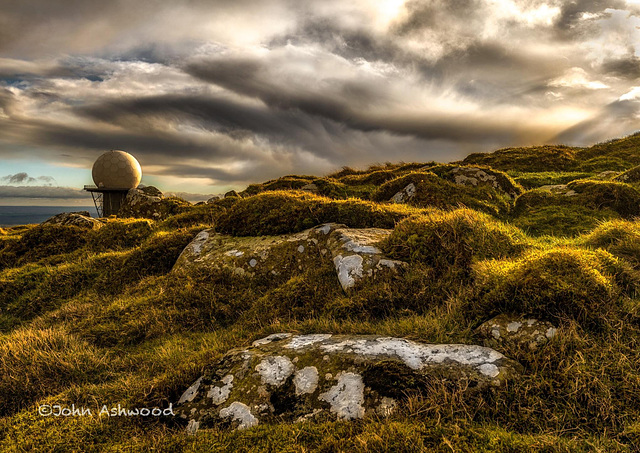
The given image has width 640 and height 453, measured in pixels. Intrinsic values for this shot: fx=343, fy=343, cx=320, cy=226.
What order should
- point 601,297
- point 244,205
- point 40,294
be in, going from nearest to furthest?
point 601,297
point 40,294
point 244,205

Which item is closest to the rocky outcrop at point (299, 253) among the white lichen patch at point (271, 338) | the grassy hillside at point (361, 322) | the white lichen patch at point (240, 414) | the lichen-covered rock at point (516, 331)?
the grassy hillside at point (361, 322)

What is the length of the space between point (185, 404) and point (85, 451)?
100cm

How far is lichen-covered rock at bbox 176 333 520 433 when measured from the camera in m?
3.71

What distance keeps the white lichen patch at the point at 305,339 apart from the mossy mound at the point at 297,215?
4014 millimetres

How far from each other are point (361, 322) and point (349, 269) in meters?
1.33

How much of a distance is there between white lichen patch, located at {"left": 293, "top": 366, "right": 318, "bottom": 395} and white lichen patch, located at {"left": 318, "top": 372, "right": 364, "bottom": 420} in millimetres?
172

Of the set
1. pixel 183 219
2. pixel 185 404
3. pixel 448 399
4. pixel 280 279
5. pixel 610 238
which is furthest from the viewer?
pixel 183 219

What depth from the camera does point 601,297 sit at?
4.62 metres

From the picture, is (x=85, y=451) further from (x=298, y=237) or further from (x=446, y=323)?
(x=298, y=237)

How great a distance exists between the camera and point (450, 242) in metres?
6.55

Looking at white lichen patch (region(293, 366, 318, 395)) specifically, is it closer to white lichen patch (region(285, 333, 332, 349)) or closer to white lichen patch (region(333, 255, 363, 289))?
white lichen patch (region(285, 333, 332, 349))

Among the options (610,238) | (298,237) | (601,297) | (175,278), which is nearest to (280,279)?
(298,237)

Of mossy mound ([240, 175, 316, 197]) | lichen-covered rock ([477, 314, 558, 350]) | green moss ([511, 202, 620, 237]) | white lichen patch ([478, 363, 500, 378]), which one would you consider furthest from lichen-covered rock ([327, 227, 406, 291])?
mossy mound ([240, 175, 316, 197])

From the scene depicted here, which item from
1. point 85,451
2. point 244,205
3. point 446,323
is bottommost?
point 85,451
